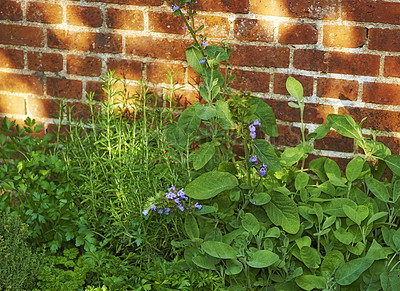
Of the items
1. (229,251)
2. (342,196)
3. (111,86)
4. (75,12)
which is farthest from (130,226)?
(75,12)

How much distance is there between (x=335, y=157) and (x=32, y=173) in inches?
52.9

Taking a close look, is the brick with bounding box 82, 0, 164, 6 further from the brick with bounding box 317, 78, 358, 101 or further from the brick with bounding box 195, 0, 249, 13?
the brick with bounding box 317, 78, 358, 101

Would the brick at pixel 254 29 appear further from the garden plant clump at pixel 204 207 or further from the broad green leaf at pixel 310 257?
the broad green leaf at pixel 310 257

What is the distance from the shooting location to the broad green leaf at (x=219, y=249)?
1.69 metres

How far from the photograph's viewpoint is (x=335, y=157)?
223 cm

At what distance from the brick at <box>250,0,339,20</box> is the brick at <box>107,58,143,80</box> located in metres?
0.59

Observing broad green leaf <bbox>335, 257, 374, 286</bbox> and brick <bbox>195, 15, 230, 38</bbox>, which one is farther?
brick <bbox>195, 15, 230, 38</bbox>

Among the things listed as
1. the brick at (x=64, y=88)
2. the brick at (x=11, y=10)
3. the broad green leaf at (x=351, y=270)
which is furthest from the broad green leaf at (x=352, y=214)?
the brick at (x=11, y=10)

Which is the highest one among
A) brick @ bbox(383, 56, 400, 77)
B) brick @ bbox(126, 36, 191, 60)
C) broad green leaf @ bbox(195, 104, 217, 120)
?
brick @ bbox(126, 36, 191, 60)

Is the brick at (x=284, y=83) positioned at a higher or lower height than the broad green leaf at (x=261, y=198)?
higher

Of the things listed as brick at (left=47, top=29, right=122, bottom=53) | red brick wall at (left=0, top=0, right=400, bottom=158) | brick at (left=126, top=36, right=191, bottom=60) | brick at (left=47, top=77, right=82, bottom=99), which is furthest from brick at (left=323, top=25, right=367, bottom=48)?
brick at (left=47, top=77, right=82, bottom=99)

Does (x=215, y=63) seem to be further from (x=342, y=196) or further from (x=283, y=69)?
(x=342, y=196)

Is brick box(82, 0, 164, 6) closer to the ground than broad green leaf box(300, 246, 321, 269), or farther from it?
farther from it

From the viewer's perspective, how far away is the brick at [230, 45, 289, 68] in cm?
218
